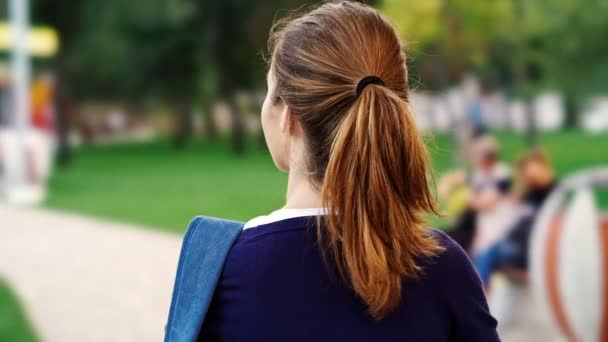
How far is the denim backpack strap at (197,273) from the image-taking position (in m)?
1.53

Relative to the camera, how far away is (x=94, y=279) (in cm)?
929

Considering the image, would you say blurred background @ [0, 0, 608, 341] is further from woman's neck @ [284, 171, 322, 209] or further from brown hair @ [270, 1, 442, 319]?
woman's neck @ [284, 171, 322, 209]

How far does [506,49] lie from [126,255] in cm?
1250

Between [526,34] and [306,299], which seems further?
[526,34]

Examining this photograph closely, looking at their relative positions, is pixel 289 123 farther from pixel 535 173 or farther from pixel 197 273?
pixel 535 173

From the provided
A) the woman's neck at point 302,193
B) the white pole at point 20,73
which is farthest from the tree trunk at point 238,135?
the woman's neck at point 302,193

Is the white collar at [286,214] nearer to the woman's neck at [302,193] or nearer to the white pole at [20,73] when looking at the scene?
the woman's neck at [302,193]

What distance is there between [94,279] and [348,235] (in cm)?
805

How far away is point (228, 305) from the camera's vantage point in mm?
1547

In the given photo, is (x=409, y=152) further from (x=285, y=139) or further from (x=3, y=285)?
(x=3, y=285)

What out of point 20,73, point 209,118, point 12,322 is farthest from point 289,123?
point 209,118

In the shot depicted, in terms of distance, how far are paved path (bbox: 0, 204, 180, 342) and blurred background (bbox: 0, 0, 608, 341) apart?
0.03 m

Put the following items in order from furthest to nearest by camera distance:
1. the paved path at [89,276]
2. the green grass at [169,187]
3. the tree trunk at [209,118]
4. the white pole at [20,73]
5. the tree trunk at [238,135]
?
the tree trunk at [209,118], the tree trunk at [238,135], the white pole at [20,73], the green grass at [169,187], the paved path at [89,276]

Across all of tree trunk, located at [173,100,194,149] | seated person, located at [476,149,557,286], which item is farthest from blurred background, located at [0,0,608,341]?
tree trunk, located at [173,100,194,149]
